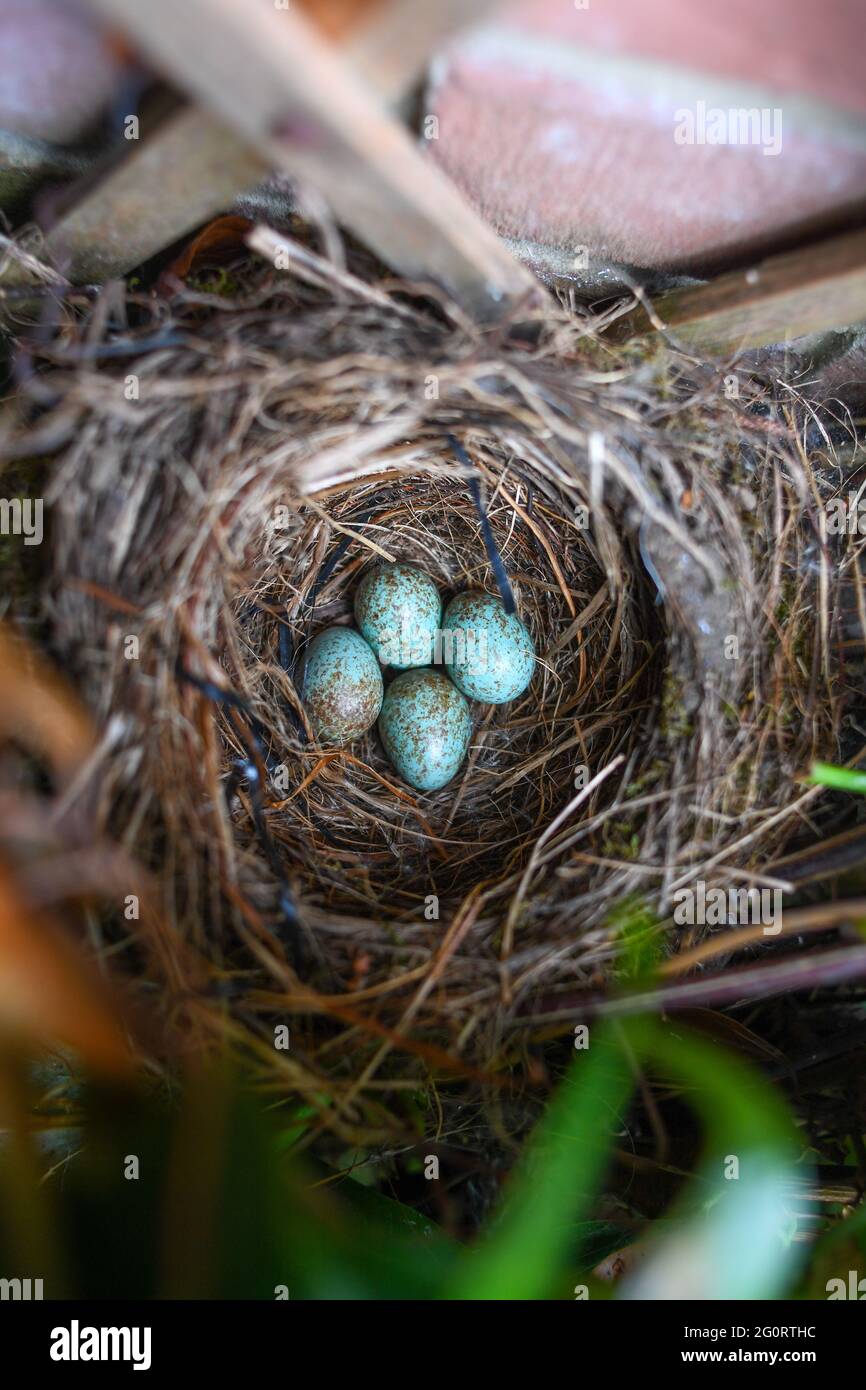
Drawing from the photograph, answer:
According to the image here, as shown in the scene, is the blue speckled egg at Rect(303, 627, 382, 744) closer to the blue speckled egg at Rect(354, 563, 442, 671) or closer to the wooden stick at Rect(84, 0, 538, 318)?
the blue speckled egg at Rect(354, 563, 442, 671)

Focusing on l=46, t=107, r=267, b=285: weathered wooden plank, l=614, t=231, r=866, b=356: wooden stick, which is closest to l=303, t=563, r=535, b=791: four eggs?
l=614, t=231, r=866, b=356: wooden stick

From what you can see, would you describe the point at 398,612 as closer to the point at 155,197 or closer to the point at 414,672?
the point at 414,672

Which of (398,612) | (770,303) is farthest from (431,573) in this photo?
(770,303)

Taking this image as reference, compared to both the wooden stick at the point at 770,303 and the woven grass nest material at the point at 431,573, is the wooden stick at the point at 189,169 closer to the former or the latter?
the woven grass nest material at the point at 431,573

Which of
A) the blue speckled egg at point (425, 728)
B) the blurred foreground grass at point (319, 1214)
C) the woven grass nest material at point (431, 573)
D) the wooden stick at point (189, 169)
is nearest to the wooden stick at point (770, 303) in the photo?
the woven grass nest material at point (431, 573)

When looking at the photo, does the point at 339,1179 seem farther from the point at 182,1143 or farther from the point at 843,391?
the point at 843,391

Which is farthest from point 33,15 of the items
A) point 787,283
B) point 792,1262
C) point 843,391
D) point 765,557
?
point 792,1262
